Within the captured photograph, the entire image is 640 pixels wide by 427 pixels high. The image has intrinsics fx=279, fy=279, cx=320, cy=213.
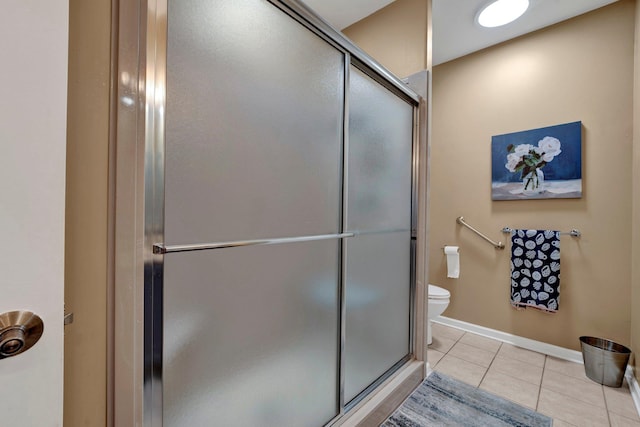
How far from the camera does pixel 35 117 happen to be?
0.47m

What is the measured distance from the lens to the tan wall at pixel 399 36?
1826mm

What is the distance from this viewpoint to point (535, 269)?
7.39ft

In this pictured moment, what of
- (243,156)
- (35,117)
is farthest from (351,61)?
(35,117)

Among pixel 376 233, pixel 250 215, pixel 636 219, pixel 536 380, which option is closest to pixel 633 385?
pixel 536 380

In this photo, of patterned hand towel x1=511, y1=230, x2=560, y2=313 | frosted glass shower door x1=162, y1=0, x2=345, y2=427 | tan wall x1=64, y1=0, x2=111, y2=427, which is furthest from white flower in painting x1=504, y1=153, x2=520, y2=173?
tan wall x1=64, y1=0, x2=111, y2=427

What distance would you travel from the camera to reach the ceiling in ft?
6.55

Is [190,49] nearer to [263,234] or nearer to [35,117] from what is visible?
[35,117]

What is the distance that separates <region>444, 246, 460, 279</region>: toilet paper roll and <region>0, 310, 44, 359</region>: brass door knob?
2745 mm

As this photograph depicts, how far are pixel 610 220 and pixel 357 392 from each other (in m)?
2.17

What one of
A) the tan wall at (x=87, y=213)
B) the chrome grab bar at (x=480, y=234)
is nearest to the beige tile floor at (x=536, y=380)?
the chrome grab bar at (x=480, y=234)

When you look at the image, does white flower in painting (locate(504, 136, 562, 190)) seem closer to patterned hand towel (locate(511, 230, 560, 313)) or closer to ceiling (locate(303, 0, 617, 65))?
patterned hand towel (locate(511, 230, 560, 313))

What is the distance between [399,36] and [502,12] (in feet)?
2.76

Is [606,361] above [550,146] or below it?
below

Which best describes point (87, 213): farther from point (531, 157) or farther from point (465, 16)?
point (531, 157)
